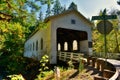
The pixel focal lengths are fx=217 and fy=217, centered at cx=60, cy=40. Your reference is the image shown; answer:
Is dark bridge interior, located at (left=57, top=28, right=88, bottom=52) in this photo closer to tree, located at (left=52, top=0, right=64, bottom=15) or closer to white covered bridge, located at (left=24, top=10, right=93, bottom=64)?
white covered bridge, located at (left=24, top=10, right=93, bottom=64)

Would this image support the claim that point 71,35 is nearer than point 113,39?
Yes

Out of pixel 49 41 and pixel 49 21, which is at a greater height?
pixel 49 21

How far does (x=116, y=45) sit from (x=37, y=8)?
1271 inches

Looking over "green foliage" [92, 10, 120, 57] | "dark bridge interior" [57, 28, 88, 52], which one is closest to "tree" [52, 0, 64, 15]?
"green foliage" [92, 10, 120, 57]

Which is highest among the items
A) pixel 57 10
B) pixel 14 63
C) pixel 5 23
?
pixel 57 10

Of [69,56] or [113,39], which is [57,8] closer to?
[113,39]

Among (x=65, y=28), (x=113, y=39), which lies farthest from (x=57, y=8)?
(x=65, y=28)

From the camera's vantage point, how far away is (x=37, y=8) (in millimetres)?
22922

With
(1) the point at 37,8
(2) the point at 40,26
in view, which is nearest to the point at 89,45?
(2) the point at 40,26

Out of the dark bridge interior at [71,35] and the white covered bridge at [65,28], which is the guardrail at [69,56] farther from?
the dark bridge interior at [71,35]

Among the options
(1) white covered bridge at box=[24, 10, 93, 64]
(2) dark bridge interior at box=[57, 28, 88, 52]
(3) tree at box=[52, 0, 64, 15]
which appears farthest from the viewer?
(3) tree at box=[52, 0, 64, 15]

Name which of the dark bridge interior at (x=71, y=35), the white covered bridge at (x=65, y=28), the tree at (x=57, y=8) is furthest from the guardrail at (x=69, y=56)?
the tree at (x=57, y=8)

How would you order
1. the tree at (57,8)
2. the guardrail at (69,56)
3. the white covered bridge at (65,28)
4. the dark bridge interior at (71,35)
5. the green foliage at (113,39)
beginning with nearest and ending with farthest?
the guardrail at (69,56), the white covered bridge at (65,28), the dark bridge interior at (71,35), the green foliage at (113,39), the tree at (57,8)

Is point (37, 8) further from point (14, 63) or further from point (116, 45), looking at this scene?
point (116, 45)
